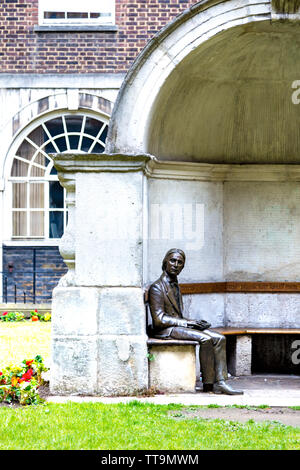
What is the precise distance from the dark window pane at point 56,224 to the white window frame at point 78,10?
3629 millimetres

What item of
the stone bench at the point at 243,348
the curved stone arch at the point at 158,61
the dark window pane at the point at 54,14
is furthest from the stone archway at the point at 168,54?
the dark window pane at the point at 54,14

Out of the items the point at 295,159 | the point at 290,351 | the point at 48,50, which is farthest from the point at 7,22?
the point at 290,351

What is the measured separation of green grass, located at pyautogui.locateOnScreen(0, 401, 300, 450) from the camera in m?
6.30

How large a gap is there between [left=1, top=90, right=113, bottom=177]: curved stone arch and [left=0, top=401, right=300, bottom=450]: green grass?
942 centimetres

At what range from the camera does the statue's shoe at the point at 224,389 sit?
27.2ft

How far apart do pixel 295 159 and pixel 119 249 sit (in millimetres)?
3306

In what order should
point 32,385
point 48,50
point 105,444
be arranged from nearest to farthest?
point 105,444
point 32,385
point 48,50

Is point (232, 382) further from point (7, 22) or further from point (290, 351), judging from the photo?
point (7, 22)

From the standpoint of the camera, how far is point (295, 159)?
1062cm

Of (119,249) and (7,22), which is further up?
(7,22)

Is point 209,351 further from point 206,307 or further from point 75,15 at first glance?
point 75,15

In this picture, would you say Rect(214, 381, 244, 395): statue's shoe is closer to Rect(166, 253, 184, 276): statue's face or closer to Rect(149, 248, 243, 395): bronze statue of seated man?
Rect(149, 248, 243, 395): bronze statue of seated man

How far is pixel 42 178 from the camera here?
1658cm

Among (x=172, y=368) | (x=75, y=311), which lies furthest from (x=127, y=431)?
(x=75, y=311)
